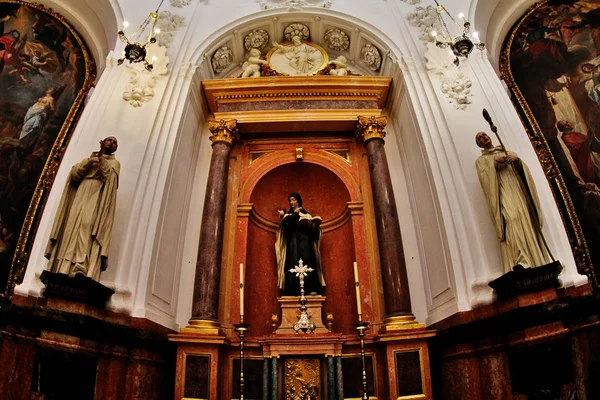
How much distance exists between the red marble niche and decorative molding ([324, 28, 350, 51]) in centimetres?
257

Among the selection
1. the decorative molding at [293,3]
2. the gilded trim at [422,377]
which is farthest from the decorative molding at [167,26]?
the gilded trim at [422,377]

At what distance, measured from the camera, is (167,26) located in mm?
7930

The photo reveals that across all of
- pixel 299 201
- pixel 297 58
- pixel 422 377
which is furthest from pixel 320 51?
pixel 422 377

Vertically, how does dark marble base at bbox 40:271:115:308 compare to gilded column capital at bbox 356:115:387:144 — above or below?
below

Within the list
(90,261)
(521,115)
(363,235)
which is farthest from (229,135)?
(521,115)

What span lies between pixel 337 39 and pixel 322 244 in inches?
162

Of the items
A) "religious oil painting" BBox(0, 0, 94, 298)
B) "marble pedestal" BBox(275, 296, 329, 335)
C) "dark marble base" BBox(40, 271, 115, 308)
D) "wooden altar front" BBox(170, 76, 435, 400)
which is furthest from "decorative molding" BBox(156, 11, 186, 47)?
"marble pedestal" BBox(275, 296, 329, 335)

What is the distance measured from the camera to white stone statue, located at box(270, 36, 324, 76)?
8.66 meters

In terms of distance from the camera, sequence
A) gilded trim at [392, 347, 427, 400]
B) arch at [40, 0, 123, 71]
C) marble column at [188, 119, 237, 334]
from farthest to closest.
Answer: arch at [40, 0, 123, 71]
marble column at [188, 119, 237, 334]
gilded trim at [392, 347, 427, 400]

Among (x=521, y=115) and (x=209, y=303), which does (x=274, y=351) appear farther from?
(x=521, y=115)

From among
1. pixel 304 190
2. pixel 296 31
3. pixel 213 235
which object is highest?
pixel 296 31

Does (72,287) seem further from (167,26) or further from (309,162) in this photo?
(167,26)

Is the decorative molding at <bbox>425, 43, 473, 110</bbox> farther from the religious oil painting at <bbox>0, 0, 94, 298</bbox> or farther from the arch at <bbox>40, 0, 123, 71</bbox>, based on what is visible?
the religious oil painting at <bbox>0, 0, 94, 298</bbox>

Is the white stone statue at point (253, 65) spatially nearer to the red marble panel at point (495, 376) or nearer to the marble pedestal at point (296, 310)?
the marble pedestal at point (296, 310)
